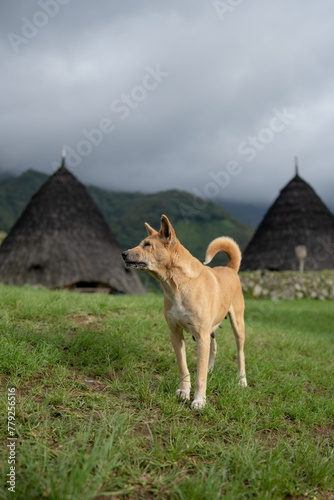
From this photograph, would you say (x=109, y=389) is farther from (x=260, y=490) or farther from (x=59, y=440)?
(x=260, y=490)

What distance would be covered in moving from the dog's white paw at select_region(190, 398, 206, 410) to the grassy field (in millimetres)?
56

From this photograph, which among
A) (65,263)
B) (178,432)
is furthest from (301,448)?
(65,263)

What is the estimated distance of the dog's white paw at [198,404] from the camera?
282cm

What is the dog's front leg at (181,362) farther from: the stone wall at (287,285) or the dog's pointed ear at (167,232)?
the stone wall at (287,285)

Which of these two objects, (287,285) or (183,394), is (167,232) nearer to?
(183,394)

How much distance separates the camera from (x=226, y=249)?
391 cm

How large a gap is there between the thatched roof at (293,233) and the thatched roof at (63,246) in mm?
8593

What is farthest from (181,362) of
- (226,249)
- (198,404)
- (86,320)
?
(86,320)

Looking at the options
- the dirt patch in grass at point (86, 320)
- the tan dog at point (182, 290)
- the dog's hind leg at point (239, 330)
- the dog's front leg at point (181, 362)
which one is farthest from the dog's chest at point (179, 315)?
the dirt patch in grass at point (86, 320)

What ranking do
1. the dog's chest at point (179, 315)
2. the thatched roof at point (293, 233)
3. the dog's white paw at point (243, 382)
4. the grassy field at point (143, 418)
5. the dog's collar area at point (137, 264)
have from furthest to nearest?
1. the thatched roof at point (293, 233)
2. the dog's white paw at point (243, 382)
3. the dog's chest at point (179, 315)
4. the dog's collar area at point (137, 264)
5. the grassy field at point (143, 418)

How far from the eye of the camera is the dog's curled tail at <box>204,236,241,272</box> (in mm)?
3557

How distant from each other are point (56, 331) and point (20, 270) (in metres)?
14.4

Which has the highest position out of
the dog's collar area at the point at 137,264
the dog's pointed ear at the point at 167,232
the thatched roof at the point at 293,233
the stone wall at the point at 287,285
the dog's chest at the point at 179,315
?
the dog's pointed ear at the point at 167,232

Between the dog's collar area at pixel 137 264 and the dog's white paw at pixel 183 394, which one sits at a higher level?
the dog's collar area at pixel 137 264
